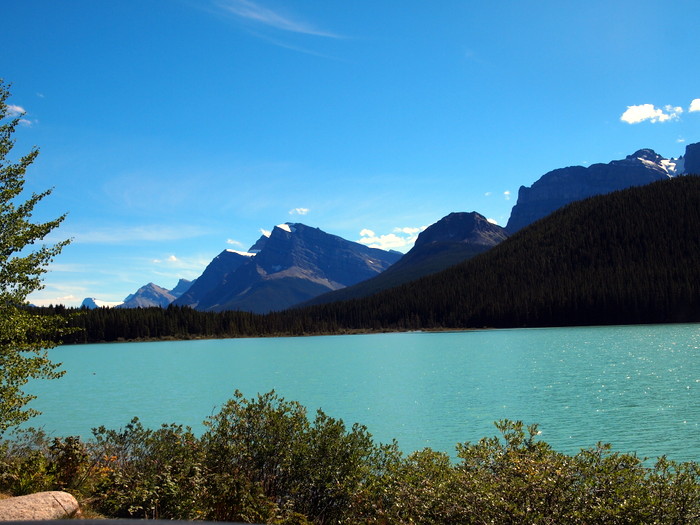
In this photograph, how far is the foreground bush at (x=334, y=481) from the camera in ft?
35.0

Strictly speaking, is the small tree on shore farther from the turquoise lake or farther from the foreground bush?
the turquoise lake

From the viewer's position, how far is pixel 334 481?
1416 centimetres

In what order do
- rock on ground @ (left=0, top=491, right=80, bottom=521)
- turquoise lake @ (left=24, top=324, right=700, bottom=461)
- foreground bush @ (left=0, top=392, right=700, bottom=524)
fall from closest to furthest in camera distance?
rock on ground @ (left=0, top=491, right=80, bottom=521), foreground bush @ (left=0, top=392, right=700, bottom=524), turquoise lake @ (left=24, top=324, right=700, bottom=461)

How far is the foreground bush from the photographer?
1067 cm

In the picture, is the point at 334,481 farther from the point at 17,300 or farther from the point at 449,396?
the point at 449,396

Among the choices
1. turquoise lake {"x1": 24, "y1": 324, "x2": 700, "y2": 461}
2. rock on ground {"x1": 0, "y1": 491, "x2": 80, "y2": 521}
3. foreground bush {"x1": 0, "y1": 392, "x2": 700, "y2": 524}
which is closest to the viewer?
rock on ground {"x1": 0, "y1": 491, "x2": 80, "y2": 521}

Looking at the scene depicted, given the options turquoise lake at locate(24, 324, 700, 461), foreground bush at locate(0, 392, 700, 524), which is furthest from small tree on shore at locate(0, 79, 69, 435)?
turquoise lake at locate(24, 324, 700, 461)

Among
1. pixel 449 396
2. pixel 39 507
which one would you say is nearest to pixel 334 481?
pixel 39 507

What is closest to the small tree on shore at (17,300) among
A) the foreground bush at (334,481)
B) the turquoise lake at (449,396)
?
the foreground bush at (334,481)

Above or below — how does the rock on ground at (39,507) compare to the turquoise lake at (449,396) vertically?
above

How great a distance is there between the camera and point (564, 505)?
34.7 ft

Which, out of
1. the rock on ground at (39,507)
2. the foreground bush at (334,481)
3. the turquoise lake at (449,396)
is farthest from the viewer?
the turquoise lake at (449,396)

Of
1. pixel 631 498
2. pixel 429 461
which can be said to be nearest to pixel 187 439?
pixel 429 461

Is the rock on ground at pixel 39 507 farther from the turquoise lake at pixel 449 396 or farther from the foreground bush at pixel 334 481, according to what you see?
the turquoise lake at pixel 449 396
